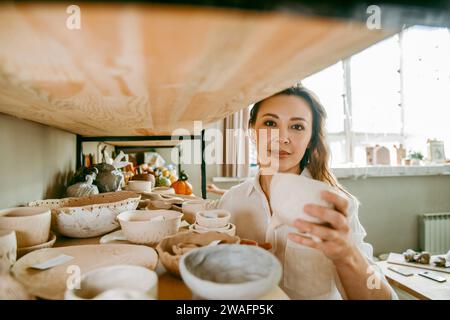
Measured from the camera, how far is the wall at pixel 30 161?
85 centimetres

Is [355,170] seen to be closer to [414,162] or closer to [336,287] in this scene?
[414,162]

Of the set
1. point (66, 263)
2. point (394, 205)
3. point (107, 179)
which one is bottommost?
point (394, 205)

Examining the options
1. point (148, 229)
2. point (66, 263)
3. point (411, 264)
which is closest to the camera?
point (66, 263)

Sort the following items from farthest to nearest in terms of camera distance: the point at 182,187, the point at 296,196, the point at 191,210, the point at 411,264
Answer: the point at 411,264 < the point at 182,187 < the point at 191,210 < the point at 296,196

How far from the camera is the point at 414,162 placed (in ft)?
11.5

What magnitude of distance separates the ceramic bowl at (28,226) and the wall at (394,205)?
10.7ft

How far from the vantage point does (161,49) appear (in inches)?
13.7

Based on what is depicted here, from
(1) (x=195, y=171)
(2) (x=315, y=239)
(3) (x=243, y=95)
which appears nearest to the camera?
(2) (x=315, y=239)

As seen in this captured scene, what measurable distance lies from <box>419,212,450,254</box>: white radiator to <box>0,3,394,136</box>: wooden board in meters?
3.80

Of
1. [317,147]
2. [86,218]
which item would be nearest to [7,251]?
[86,218]

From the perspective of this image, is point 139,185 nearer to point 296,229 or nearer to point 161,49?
point 296,229

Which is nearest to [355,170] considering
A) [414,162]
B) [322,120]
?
[414,162]
